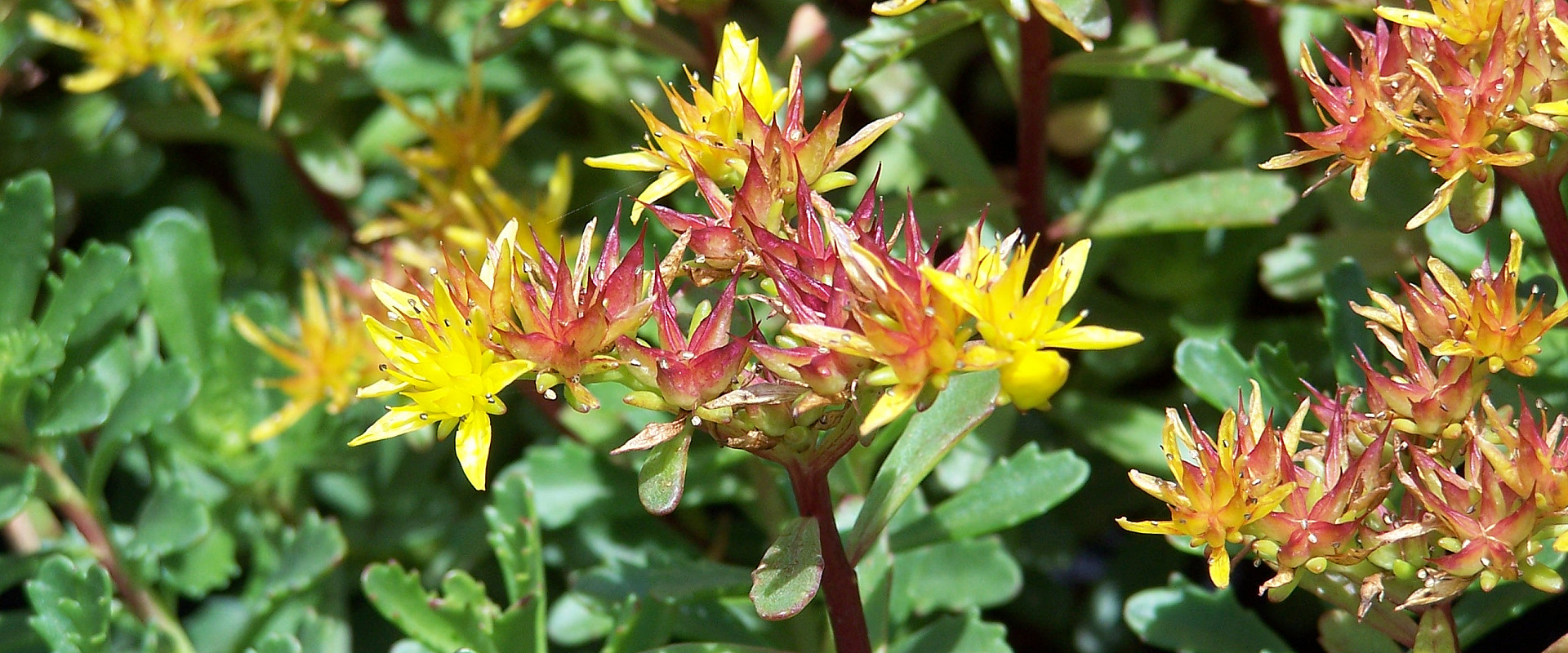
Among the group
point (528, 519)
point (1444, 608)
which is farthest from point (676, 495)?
point (1444, 608)

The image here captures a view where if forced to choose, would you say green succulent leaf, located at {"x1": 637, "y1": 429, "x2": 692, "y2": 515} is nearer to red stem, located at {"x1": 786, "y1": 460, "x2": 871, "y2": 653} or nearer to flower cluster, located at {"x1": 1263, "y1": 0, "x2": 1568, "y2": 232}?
red stem, located at {"x1": 786, "y1": 460, "x2": 871, "y2": 653}

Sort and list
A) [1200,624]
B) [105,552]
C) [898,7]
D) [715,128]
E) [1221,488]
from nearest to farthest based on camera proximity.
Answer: [1221,488]
[715,128]
[898,7]
[1200,624]
[105,552]

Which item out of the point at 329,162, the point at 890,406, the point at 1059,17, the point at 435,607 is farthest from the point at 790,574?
the point at 329,162

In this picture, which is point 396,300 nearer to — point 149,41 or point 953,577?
point 953,577

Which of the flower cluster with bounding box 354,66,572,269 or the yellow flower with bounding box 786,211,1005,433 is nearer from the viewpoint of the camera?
the yellow flower with bounding box 786,211,1005,433

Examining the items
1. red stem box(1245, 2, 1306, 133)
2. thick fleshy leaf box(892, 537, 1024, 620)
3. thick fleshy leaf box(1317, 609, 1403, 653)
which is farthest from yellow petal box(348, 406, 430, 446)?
red stem box(1245, 2, 1306, 133)

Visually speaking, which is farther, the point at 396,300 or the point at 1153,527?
the point at 396,300
